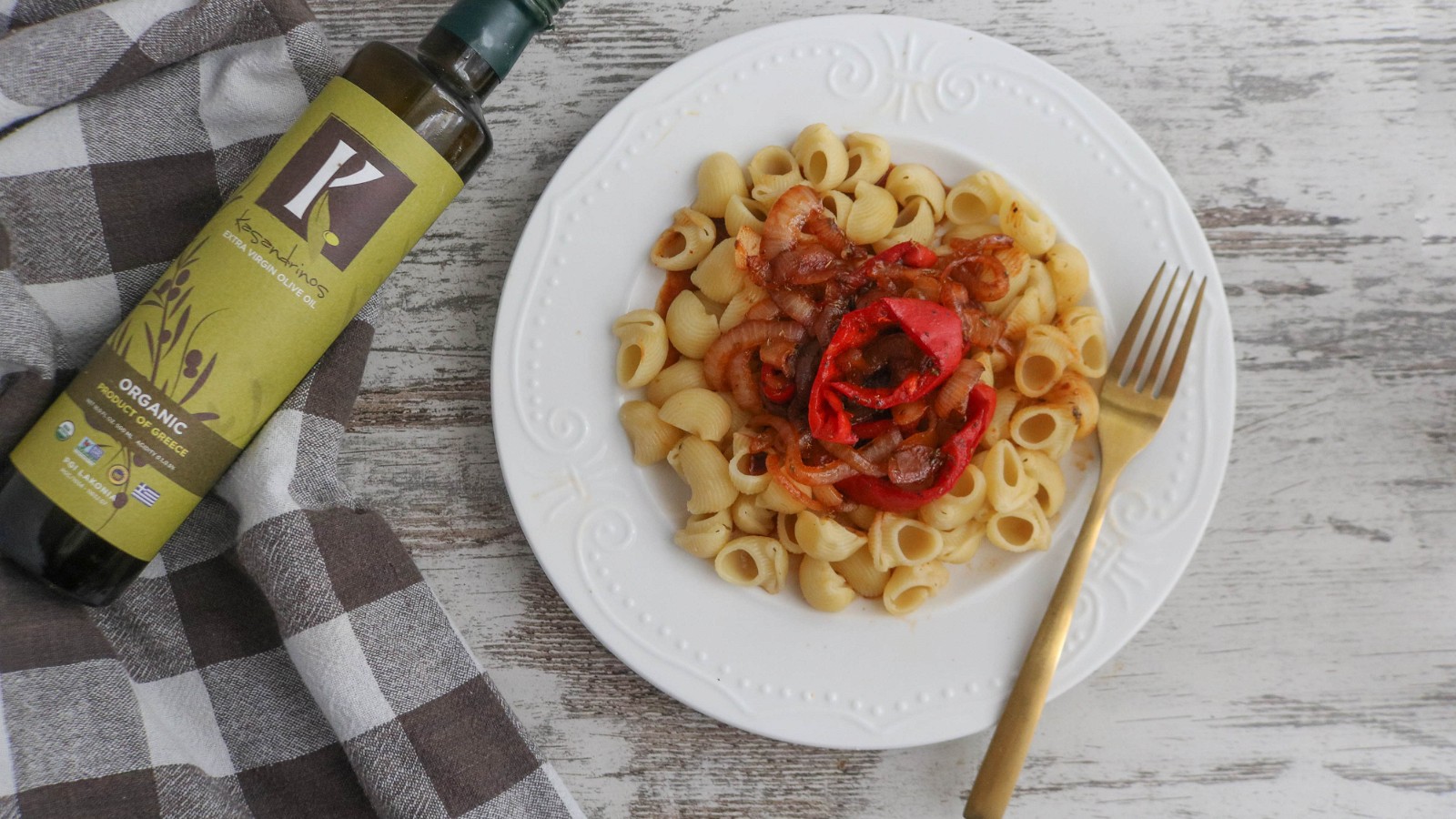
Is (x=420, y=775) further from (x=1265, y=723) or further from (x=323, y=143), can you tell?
(x=1265, y=723)

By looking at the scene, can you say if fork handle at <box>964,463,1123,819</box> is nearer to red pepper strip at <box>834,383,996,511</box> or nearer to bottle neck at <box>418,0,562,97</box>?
red pepper strip at <box>834,383,996,511</box>

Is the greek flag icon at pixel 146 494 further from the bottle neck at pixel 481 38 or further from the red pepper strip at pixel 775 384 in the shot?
the red pepper strip at pixel 775 384

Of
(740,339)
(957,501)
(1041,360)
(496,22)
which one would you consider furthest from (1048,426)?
(496,22)

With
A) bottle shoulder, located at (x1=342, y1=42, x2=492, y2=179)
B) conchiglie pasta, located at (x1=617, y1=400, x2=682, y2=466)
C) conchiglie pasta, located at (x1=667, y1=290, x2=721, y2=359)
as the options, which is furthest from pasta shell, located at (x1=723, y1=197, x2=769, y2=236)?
bottle shoulder, located at (x1=342, y1=42, x2=492, y2=179)

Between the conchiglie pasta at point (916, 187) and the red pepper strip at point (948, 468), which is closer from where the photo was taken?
the red pepper strip at point (948, 468)

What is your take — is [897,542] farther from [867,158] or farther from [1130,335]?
[867,158]

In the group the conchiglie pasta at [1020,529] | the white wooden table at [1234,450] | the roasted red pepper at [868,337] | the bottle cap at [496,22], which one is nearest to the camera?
the bottle cap at [496,22]

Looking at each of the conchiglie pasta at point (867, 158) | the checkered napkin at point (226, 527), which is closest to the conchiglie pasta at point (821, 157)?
the conchiglie pasta at point (867, 158)
